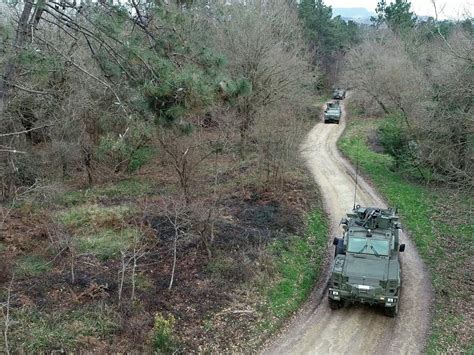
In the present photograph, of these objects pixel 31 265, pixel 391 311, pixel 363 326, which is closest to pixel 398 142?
pixel 391 311

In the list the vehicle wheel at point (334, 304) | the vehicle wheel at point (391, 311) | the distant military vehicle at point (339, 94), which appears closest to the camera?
the vehicle wheel at point (391, 311)

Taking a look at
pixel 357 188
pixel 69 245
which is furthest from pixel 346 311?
pixel 357 188

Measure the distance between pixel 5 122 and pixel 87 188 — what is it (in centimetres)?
549

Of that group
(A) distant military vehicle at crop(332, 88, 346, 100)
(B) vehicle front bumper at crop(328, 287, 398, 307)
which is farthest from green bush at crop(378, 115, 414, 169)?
(A) distant military vehicle at crop(332, 88, 346, 100)

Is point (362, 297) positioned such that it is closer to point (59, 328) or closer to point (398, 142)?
point (59, 328)

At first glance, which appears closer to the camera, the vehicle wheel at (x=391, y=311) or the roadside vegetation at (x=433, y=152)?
the vehicle wheel at (x=391, y=311)

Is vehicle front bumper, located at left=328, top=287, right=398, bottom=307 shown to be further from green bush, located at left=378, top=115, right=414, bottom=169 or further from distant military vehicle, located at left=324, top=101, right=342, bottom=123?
distant military vehicle, located at left=324, top=101, right=342, bottom=123

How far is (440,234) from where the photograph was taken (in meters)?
20.1

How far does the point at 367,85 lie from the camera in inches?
1720

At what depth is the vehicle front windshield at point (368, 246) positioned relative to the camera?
571 inches

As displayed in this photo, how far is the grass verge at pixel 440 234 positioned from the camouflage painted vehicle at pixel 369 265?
1.53 meters

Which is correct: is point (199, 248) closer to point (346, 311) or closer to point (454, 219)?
point (346, 311)

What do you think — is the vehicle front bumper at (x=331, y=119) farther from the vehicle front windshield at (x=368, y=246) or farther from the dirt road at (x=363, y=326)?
the vehicle front windshield at (x=368, y=246)

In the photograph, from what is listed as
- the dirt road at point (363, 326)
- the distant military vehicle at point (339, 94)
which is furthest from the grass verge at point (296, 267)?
the distant military vehicle at point (339, 94)
